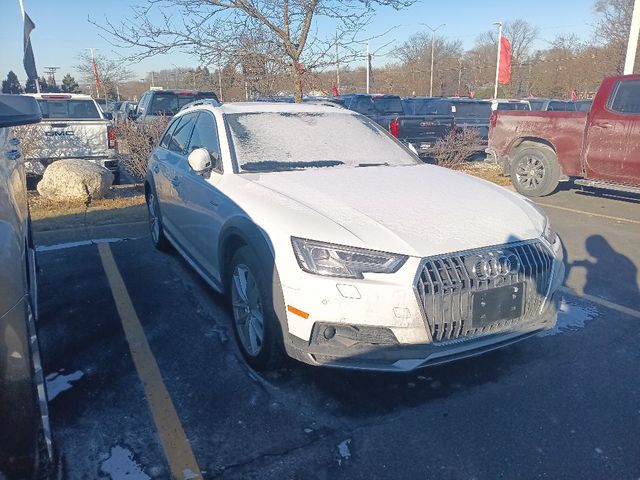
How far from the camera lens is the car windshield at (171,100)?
40.6 feet

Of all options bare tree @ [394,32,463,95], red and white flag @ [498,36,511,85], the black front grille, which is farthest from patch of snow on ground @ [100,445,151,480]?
bare tree @ [394,32,463,95]

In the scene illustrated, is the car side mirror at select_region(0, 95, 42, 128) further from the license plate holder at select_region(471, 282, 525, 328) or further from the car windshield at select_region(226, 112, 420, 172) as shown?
the license plate holder at select_region(471, 282, 525, 328)

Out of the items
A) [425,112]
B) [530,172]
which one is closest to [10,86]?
[530,172]

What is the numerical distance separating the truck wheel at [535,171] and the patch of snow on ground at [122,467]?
27.2ft

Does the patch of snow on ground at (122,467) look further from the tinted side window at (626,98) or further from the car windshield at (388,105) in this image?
the car windshield at (388,105)

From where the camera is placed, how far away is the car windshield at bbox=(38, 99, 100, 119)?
971 cm

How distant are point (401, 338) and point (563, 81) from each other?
38.7 m

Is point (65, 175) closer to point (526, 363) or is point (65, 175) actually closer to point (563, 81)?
point (526, 363)

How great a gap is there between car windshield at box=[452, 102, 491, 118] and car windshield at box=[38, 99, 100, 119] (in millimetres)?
11353

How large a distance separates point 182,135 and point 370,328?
3.27 metres

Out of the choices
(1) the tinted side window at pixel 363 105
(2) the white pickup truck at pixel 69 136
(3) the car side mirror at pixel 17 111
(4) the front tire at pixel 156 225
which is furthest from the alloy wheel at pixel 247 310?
(1) the tinted side window at pixel 363 105

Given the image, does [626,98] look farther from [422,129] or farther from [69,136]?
[69,136]

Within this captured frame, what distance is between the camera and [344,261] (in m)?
2.67

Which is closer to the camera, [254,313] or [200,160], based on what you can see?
[254,313]
